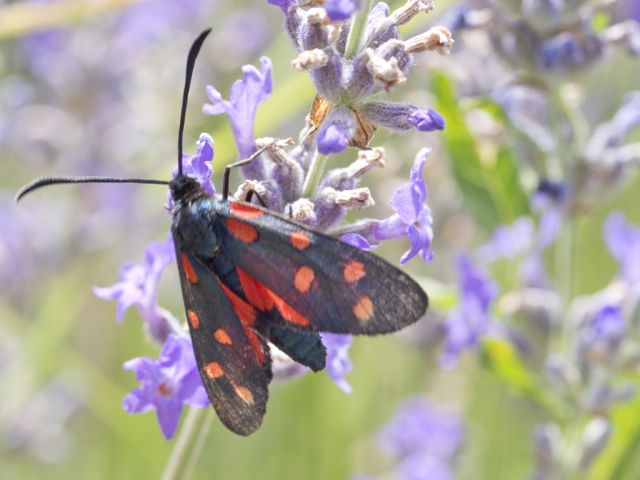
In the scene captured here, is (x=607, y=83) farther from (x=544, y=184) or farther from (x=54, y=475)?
(x=54, y=475)

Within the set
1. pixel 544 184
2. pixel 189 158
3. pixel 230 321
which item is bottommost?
pixel 544 184

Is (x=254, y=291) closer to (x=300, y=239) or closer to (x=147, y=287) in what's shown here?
(x=300, y=239)

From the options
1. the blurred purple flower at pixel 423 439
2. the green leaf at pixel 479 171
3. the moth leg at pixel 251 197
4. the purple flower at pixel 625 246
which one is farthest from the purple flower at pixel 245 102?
the blurred purple flower at pixel 423 439

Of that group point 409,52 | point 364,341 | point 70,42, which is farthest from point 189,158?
point 70,42

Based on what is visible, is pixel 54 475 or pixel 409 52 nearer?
pixel 409 52

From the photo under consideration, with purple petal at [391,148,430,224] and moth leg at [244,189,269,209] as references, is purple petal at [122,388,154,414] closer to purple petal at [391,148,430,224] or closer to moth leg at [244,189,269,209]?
moth leg at [244,189,269,209]

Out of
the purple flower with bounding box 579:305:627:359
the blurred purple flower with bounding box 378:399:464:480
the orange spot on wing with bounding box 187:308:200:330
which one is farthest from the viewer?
the blurred purple flower with bounding box 378:399:464:480

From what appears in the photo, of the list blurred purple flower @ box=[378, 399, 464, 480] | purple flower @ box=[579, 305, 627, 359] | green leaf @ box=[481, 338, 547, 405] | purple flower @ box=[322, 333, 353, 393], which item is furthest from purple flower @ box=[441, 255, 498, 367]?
blurred purple flower @ box=[378, 399, 464, 480]

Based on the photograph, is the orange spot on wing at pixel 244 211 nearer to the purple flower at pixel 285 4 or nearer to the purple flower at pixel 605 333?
the purple flower at pixel 285 4
